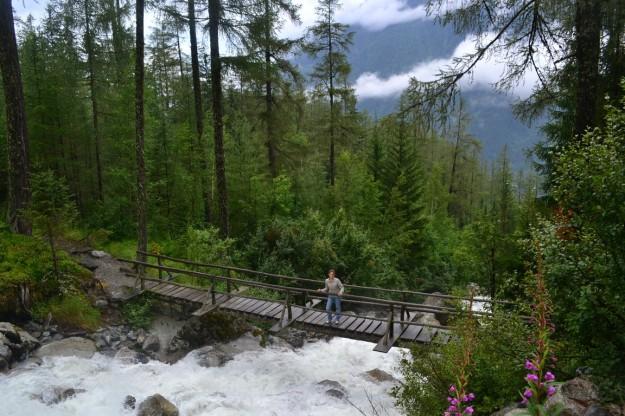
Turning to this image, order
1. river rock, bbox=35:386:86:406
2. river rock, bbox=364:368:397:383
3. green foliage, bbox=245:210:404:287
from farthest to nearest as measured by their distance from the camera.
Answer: green foliage, bbox=245:210:404:287 → river rock, bbox=364:368:397:383 → river rock, bbox=35:386:86:406

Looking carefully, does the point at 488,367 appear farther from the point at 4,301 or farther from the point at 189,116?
the point at 189,116

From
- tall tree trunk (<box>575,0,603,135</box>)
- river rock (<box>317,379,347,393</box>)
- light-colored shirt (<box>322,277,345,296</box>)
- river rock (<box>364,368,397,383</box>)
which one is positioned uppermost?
tall tree trunk (<box>575,0,603,135</box>)

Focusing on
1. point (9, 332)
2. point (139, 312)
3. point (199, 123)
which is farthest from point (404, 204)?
point (9, 332)

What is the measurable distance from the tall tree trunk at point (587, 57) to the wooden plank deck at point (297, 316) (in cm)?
556

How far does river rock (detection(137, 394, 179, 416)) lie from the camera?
8.95 meters

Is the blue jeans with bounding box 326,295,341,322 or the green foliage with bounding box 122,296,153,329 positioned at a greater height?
the blue jeans with bounding box 326,295,341,322

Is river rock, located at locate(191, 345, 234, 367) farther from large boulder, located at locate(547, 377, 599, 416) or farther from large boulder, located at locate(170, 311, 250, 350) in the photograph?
large boulder, located at locate(547, 377, 599, 416)

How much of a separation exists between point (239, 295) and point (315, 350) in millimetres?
3150

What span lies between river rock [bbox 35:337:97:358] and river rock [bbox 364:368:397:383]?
7.79m

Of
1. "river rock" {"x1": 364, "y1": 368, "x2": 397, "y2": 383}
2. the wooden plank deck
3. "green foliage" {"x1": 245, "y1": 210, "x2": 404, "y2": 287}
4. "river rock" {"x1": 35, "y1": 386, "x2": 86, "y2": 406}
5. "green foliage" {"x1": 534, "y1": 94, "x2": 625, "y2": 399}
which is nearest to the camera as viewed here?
"green foliage" {"x1": 534, "y1": 94, "x2": 625, "y2": 399}

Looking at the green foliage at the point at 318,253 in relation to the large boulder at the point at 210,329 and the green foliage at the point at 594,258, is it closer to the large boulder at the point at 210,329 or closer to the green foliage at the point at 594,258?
the large boulder at the point at 210,329

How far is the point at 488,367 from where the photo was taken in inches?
233

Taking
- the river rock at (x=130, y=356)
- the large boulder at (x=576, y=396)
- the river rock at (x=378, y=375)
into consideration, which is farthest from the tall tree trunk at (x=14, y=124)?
the large boulder at (x=576, y=396)

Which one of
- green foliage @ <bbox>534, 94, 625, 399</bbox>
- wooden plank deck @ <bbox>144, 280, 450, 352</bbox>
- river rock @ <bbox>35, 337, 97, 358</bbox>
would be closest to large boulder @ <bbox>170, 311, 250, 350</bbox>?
wooden plank deck @ <bbox>144, 280, 450, 352</bbox>
